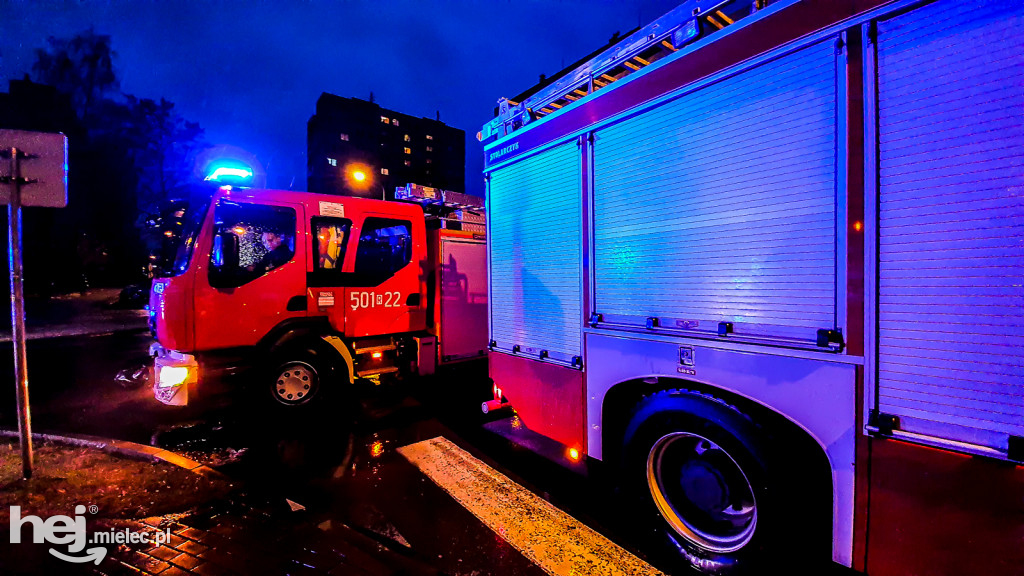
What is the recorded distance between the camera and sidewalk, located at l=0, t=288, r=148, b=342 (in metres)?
13.8

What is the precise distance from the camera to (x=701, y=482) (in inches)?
106

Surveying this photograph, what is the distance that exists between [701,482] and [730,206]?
5.70 ft

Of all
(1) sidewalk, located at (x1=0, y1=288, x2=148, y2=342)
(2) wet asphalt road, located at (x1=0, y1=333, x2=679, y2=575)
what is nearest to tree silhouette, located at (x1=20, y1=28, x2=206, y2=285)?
(1) sidewalk, located at (x1=0, y1=288, x2=148, y2=342)

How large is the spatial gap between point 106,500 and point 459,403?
372cm

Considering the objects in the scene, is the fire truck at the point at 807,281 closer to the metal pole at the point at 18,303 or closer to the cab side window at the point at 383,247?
the cab side window at the point at 383,247

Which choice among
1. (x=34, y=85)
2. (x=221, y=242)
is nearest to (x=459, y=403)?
(x=221, y=242)

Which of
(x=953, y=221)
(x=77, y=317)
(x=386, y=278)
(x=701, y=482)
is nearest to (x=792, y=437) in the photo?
(x=701, y=482)

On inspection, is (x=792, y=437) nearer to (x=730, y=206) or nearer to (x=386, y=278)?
(x=730, y=206)

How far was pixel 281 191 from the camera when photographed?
16.9ft

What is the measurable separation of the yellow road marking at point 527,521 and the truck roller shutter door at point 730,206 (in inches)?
57.9

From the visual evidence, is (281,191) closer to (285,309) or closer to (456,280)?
(285,309)

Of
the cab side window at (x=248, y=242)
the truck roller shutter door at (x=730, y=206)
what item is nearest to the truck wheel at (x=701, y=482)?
the truck roller shutter door at (x=730, y=206)

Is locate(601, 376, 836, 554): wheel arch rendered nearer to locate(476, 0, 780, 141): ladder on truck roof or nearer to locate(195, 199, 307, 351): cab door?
locate(476, 0, 780, 141): ladder on truck roof

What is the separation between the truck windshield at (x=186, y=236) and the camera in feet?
15.5
